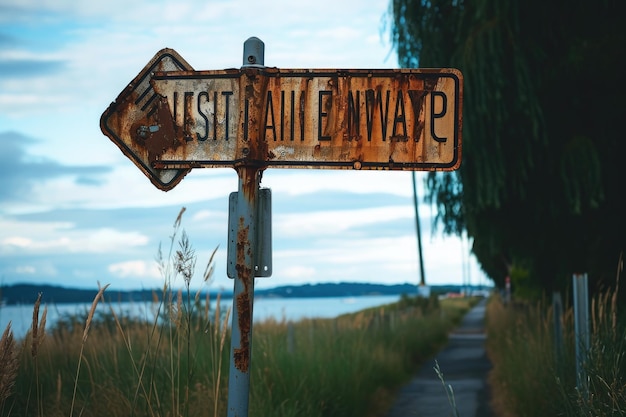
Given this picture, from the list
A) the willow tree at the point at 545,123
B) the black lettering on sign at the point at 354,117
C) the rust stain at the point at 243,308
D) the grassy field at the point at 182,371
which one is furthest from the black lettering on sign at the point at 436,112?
the willow tree at the point at 545,123

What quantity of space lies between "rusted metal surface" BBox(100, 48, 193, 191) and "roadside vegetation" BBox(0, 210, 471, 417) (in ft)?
1.95

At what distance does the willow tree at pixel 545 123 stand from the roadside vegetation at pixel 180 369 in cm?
256

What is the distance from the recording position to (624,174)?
31.1 feet

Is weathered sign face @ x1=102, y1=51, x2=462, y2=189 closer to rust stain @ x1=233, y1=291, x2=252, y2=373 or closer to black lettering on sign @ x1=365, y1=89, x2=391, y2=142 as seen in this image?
black lettering on sign @ x1=365, y1=89, x2=391, y2=142

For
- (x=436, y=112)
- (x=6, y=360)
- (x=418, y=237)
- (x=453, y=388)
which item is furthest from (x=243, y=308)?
(x=418, y=237)

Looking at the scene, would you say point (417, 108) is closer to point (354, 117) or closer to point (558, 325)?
point (354, 117)

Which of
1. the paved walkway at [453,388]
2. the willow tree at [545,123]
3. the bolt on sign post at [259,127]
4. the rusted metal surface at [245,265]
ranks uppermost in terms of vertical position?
the willow tree at [545,123]

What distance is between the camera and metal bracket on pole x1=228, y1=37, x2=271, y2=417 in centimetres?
306

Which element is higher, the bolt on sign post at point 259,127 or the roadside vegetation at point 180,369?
the bolt on sign post at point 259,127

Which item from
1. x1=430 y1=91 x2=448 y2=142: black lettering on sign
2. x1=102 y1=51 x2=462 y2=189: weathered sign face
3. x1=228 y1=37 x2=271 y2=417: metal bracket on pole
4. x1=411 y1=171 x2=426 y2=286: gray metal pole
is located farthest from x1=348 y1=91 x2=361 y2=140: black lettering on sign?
x1=411 y1=171 x2=426 y2=286: gray metal pole

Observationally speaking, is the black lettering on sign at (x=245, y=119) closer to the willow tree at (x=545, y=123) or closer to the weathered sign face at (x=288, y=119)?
the weathered sign face at (x=288, y=119)

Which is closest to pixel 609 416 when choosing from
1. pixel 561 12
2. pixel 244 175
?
pixel 244 175

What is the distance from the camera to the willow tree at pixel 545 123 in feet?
29.9

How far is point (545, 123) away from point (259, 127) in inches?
267
